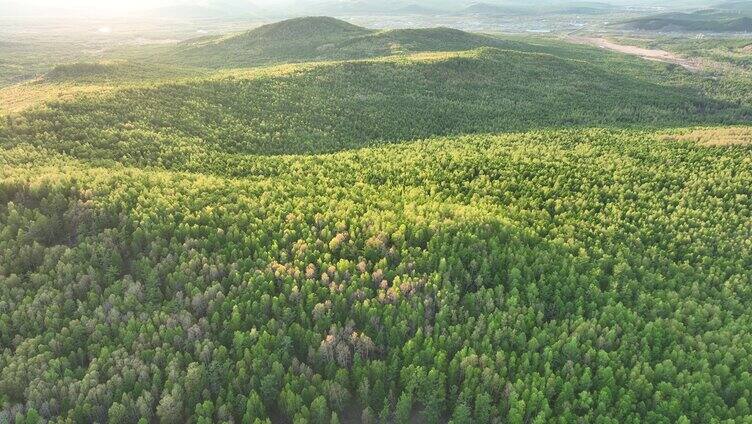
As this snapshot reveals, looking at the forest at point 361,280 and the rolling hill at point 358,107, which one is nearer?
the forest at point 361,280

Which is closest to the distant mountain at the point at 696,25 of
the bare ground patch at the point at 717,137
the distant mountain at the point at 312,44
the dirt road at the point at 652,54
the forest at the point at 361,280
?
the dirt road at the point at 652,54

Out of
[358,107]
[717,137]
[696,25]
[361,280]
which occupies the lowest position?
[361,280]

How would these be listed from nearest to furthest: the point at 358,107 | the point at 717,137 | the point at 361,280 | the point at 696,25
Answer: the point at 361,280
the point at 717,137
the point at 358,107
the point at 696,25

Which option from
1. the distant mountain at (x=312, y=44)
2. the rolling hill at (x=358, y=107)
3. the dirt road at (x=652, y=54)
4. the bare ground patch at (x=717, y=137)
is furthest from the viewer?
the dirt road at (x=652, y=54)

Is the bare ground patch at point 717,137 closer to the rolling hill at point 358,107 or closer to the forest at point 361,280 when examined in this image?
the forest at point 361,280

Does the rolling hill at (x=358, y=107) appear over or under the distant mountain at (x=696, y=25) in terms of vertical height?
under

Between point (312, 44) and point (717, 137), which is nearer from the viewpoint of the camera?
point (717, 137)

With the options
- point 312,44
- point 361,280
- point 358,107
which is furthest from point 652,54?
point 361,280

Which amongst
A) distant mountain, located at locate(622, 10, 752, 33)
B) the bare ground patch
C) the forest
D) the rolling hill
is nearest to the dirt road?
the rolling hill

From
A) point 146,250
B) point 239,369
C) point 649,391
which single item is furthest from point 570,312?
point 146,250

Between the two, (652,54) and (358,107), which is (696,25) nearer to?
(652,54)
